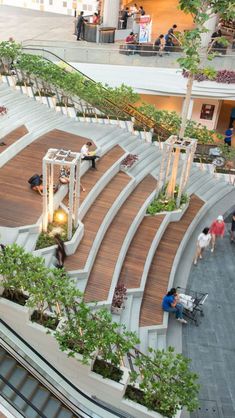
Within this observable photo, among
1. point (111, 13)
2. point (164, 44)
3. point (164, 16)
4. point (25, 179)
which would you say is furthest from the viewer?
point (164, 16)

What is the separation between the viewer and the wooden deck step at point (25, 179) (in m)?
11.2

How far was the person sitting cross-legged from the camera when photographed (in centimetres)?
1111

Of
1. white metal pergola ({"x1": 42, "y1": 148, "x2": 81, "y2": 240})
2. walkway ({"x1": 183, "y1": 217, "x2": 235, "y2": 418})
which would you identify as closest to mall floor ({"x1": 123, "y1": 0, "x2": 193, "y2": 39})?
walkway ({"x1": 183, "y1": 217, "x2": 235, "y2": 418})

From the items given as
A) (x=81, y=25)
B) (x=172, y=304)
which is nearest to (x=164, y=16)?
(x=81, y=25)

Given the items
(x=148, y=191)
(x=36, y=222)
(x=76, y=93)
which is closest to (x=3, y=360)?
(x=36, y=222)

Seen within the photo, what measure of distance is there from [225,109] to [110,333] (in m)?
22.0

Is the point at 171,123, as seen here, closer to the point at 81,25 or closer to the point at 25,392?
the point at 81,25

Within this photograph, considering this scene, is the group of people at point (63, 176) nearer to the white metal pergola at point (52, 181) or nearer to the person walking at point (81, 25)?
the white metal pergola at point (52, 181)

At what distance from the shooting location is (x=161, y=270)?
41.4 ft

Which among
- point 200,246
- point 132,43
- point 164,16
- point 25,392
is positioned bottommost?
point 25,392

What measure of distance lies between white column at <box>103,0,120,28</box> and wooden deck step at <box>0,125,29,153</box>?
35.2 feet

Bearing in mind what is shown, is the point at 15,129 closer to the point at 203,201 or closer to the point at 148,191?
the point at 148,191

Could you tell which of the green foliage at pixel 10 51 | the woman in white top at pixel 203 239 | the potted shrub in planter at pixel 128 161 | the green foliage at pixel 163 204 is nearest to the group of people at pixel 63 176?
the potted shrub in planter at pixel 128 161

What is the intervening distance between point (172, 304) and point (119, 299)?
1.46 meters
